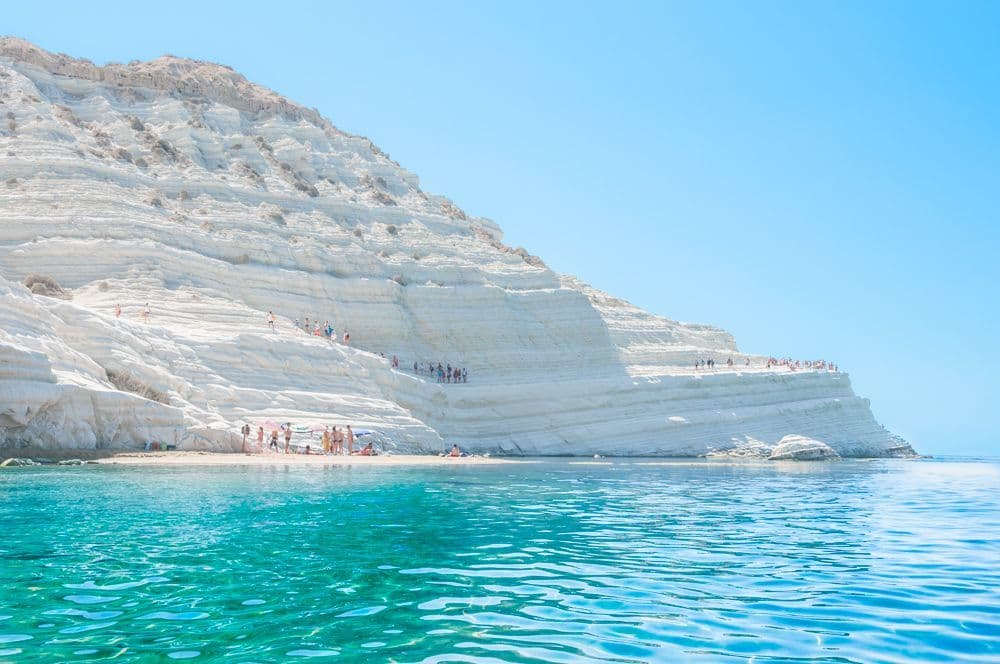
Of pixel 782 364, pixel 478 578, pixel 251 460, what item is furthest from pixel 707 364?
pixel 478 578

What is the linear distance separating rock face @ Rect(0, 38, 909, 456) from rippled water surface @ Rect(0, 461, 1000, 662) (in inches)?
445

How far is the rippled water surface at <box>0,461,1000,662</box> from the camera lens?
607 centimetres

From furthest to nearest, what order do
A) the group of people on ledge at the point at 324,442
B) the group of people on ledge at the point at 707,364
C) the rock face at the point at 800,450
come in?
the group of people on ledge at the point at 707,364 < the rock face at the point at 800,450 < the group of people on ledge at the point at 324,442

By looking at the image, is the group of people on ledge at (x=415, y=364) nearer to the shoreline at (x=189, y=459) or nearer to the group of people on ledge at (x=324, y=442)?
the group of people on ledge at (x=324, y=442)

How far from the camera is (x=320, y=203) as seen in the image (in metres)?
50.5

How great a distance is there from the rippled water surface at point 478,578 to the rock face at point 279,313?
1129cm

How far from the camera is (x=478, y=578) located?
8.45 m

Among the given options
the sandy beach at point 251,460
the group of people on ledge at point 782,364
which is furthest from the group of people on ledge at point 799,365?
the sandy beach at point 251,460

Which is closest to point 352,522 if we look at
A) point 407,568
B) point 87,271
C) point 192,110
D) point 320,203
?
point 407,568

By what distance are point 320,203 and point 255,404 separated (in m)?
22.7

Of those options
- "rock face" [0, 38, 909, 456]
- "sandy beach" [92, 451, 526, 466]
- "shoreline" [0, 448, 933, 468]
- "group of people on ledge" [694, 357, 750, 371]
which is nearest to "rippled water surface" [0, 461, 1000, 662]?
"shoreline" [0, 448, 933, 468]

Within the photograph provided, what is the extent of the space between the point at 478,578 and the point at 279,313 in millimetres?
32830

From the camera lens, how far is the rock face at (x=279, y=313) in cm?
2759

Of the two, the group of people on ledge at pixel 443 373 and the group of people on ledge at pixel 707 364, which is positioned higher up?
the group of people on ledge at pixel 707 364
